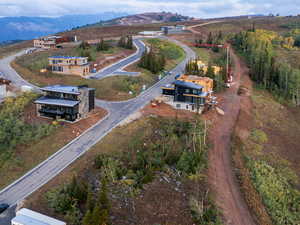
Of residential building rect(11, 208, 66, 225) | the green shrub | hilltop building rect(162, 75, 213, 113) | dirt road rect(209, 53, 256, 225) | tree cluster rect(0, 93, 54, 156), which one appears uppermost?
hilltop building rect(162, 75, 213, 113)

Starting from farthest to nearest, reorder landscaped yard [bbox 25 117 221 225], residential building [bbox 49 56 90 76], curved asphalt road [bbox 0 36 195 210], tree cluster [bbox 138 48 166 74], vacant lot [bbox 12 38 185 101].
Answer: tree cluster [bbox 138 48 166 74]
residential building [bbox 49 56 90 76]
vacant lot [bbox 12 38 185 101]
curved asphalt road [bbox 0 36 195 210]
landscaped yard [bbox 25 117 221 225]

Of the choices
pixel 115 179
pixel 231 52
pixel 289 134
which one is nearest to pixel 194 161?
Result: pixel 115 179

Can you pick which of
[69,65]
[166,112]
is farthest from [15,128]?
[69,65]

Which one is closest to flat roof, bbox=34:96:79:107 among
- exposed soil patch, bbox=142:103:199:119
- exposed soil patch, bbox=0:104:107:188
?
exposed soil patch, bbox=0:104:107:188

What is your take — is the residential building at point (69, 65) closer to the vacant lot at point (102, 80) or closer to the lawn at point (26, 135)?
the vacant lot at point (102, 80)

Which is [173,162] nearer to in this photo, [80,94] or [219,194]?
[219,194]

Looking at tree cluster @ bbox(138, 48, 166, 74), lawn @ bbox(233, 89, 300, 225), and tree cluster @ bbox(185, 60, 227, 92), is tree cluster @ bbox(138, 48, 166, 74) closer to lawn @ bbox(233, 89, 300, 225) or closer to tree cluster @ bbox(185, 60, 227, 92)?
tree cluster @ bbox(185, 60, 227, 92)

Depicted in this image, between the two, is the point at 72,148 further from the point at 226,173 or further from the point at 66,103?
the point at 226,173
